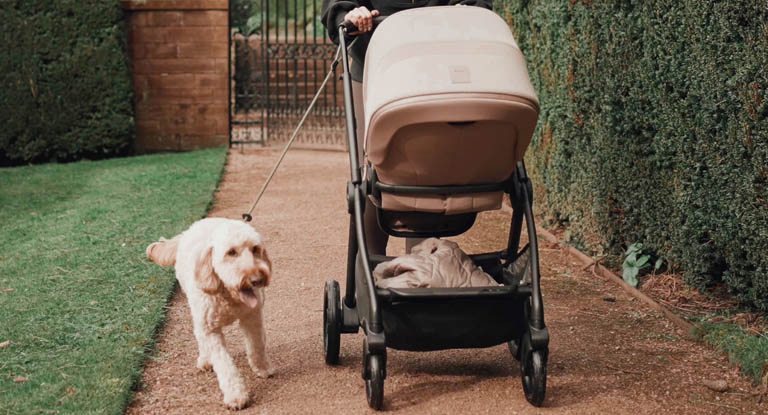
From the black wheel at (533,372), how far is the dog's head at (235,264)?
1.11 metres

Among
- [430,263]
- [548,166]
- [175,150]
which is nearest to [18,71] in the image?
[175,150]

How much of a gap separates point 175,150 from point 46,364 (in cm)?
925

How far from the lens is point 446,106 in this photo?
3.32 metres

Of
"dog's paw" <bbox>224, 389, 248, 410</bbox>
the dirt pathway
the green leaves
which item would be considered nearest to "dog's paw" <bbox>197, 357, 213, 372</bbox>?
the dirt pathway

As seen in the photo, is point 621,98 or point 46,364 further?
point 621,98

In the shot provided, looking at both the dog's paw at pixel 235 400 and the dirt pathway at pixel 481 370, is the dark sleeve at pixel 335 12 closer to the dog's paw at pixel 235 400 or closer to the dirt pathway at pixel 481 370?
the dirt pathway at pixel 481 370

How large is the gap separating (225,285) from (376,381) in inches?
29.1

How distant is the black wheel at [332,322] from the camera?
396 centimetres

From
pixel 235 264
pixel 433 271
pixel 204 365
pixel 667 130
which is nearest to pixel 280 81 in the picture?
pixel 667 130

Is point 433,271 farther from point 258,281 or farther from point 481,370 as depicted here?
point 258,281

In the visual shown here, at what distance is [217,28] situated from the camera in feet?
41.8

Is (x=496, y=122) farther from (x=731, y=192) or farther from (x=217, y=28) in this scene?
(x=217, y=28)

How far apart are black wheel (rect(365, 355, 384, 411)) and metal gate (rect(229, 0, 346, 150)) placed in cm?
793

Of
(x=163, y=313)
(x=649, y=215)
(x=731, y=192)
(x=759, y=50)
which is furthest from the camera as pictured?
(x=649, y=215)
